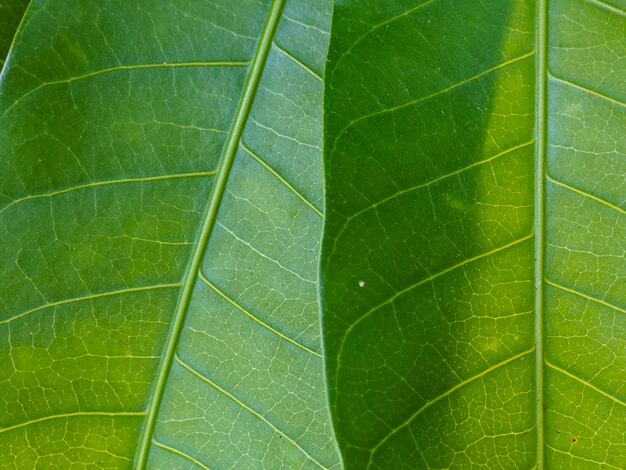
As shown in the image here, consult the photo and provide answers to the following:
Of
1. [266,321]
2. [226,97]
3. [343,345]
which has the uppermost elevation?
[226,97]

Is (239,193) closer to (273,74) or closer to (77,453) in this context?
(273,74)

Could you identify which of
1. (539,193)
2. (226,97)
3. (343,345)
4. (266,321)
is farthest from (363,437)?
(226,97)

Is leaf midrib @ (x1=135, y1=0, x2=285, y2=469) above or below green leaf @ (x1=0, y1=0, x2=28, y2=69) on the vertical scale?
below

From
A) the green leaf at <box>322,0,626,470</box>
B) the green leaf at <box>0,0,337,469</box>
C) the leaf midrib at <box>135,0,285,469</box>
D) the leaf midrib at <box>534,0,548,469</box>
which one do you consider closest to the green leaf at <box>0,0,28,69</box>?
the green leaf at <box>0,0,337,469</box>

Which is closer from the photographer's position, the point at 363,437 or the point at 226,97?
the point at 363,437

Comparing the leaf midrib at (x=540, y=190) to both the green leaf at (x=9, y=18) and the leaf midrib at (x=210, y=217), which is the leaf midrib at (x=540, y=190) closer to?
the leaf midrib at (x=210, y=217)

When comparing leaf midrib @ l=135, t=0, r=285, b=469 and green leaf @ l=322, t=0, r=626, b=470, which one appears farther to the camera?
leaf midrib @ l=135, t=0, r=285, b=469

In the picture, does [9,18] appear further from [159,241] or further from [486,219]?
[486,219]

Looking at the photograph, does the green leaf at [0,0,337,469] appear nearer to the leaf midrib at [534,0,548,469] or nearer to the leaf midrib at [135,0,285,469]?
the leaf midrib at [135,0,285,469]
